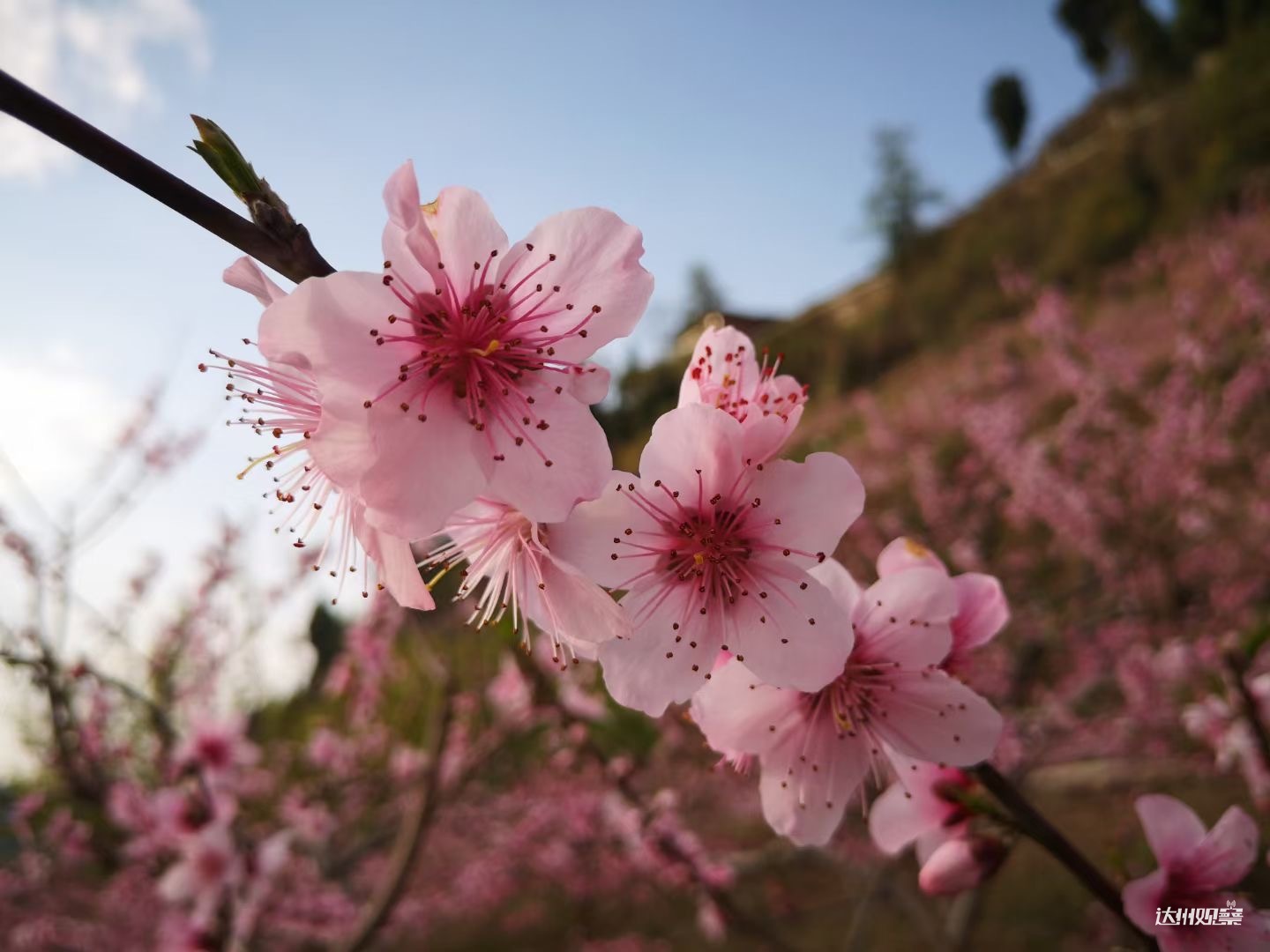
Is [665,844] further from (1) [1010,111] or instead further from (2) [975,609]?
(1) [1010,111]

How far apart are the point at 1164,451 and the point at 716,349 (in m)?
6.43

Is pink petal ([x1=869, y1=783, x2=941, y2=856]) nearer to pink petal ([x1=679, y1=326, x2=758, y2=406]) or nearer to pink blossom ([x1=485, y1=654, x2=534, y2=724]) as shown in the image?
pink petal ([x1=679, y1=326, x2=758, y2=406])

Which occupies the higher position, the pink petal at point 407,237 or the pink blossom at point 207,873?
the pink petal at point 407,237

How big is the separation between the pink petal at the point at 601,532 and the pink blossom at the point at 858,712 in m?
0.21

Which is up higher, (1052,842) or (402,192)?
(402,192)

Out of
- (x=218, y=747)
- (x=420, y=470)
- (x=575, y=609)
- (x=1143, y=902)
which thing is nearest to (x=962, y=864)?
(x=1143, y=902)

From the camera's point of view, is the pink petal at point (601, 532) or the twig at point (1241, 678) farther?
the twig at point (1241, 678)

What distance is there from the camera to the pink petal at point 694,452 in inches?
30.8

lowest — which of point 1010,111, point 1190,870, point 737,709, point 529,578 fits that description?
point 1190,870

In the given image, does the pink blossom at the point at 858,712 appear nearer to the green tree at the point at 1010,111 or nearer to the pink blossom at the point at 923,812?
the pink blossom at the point at 923,812

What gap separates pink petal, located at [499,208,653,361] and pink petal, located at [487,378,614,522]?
0.08 m

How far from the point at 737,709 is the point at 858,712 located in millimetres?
160

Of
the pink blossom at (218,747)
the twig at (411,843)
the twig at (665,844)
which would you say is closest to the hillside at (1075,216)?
the pink blossom at (218,747)

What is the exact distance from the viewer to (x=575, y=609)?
840mm
